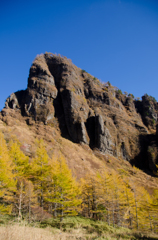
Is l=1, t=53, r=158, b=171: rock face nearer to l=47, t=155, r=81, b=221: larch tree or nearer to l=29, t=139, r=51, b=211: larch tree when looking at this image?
l=29, t=139, r=51, b=211: larch tree

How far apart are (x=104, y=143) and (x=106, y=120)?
39.7 feet

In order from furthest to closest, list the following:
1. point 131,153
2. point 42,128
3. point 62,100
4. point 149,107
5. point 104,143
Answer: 1. point 149,107
2. point 62,100
3. point 131,153
4. point 104,143
5. point 42,128

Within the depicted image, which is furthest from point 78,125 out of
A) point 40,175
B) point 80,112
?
point 40,175

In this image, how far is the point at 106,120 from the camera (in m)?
64.5

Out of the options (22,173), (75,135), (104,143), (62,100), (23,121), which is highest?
(62,100)

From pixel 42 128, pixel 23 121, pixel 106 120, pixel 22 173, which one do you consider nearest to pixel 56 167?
pixel 22 173

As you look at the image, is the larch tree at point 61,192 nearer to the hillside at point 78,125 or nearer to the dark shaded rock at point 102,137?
the hillside at point 78,125

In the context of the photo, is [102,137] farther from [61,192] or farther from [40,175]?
[61,192]

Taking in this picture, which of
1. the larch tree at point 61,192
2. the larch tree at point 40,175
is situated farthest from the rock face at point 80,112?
the larch tree at point 61,192

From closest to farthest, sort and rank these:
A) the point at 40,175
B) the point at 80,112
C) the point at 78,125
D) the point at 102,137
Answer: the point at 40,175
the point at 102,137
the point at 78,125
the point at 80,112

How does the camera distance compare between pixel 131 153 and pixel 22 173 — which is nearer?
pixel 22 173

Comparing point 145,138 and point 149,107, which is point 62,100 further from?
point 149,107

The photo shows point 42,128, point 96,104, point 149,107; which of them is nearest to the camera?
point 42,128

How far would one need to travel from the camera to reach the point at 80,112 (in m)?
63.9
